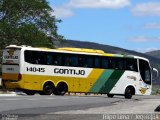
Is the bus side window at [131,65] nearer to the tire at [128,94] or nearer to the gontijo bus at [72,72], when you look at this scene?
the gontijo bus at [72,72]

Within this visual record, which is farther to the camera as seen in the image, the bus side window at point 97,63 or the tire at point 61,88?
the bus side window at point 97,63

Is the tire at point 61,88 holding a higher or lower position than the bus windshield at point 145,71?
lower

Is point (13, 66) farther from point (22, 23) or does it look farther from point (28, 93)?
point (22, 23)

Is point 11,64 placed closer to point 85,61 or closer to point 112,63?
point 85,61

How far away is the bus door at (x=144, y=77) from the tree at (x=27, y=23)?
21650 millimetres

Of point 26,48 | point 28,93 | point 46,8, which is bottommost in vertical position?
point 28,93

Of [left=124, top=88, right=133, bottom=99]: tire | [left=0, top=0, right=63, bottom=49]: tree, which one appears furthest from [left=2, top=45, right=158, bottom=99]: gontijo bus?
[left=0, top=0, right=63, bottom=49]: tree

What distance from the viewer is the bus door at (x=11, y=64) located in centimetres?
3400

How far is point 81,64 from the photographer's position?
3650 centimetres

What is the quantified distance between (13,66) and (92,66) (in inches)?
223

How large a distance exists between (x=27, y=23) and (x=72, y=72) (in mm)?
27586

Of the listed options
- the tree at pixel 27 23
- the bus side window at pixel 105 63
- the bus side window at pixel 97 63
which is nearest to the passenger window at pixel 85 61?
the bus side window at pixel 97 63

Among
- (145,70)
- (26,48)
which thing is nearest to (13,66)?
(26,48)

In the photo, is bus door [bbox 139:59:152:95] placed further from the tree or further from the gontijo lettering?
the tree
